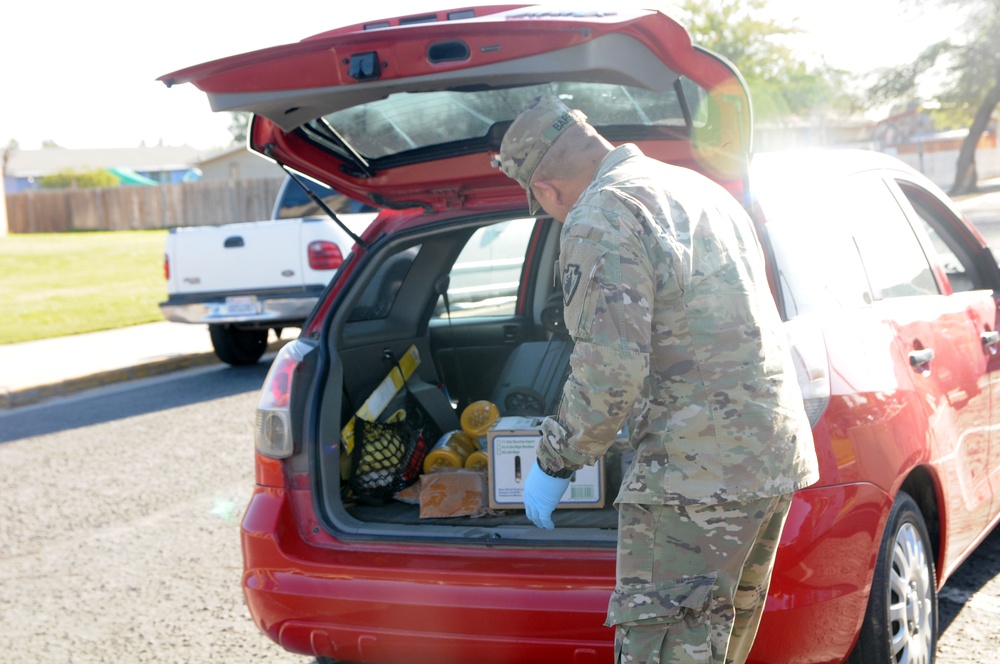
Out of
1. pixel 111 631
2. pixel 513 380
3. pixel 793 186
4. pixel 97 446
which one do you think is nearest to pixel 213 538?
pixel 111 631

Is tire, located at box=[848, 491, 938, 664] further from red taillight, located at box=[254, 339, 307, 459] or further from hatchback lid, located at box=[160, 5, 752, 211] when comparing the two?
red taillight, located at box=[254, 339, 307, 459]

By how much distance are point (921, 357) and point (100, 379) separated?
9.03 metres

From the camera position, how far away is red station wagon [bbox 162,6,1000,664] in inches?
113

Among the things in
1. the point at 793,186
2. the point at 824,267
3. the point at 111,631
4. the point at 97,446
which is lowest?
the point at 97,446

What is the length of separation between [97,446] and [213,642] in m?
3.96

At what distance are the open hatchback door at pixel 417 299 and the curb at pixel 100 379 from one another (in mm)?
6675

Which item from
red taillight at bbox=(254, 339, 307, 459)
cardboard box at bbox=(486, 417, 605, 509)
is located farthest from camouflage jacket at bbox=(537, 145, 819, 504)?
red taillight at bbox=(254, 339, 307, 459)

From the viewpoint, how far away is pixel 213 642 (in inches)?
168

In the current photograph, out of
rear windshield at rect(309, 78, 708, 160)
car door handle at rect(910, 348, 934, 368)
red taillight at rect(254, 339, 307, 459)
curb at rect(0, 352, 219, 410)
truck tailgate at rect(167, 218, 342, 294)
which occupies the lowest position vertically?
curb at rect(0, 352, 219, 410)

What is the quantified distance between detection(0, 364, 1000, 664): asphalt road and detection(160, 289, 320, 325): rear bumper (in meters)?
1.46

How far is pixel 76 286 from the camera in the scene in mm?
21438

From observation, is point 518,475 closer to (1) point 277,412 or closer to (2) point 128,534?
(1) point 277,412

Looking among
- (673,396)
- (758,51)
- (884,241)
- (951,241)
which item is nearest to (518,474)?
(673,396)

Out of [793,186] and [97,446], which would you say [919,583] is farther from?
[97,446]
